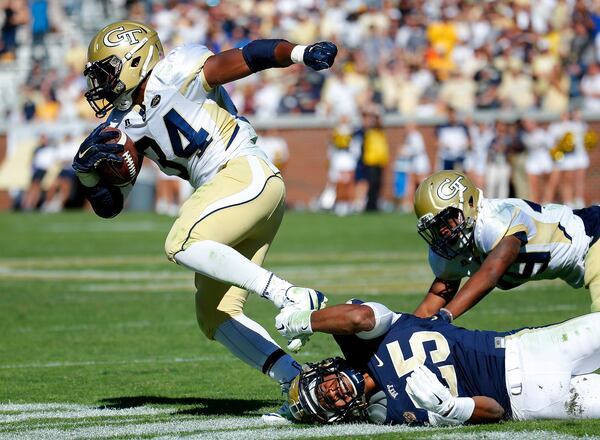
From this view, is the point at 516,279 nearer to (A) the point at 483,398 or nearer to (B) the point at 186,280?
(A) the point at 483,398

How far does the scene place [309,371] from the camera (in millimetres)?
4812

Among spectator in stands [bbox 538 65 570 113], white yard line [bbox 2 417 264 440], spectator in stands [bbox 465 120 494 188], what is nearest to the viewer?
white yard line [bbox 2 417 264 440]

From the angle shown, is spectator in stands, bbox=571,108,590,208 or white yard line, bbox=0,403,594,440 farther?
spectator in stands, bbox=571,108,590,208

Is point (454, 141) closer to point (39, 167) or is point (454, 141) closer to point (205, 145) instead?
point (39, 167)

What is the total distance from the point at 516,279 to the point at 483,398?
0.84 m

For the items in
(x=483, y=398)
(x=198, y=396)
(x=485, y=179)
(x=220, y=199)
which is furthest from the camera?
(x=485, y=179)

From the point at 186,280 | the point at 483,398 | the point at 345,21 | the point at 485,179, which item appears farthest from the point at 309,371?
the point at 345,21

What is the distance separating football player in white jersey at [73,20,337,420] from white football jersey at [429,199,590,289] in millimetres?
899

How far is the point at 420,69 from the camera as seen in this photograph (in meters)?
20.8

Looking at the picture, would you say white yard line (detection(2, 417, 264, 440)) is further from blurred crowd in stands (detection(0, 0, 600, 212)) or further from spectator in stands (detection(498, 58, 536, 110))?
spectator in stands (detection(498, 58, 536, 110))

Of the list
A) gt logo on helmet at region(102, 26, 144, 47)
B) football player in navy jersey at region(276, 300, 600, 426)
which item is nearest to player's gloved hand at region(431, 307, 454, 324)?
football player in navy jersey at region(276, 300, 600, 426)

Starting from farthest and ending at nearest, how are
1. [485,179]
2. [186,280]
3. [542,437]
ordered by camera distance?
[485,179] < [186,280] < [542,437]

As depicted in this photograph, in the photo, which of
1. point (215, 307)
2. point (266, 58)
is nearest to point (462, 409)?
point (215, 307)

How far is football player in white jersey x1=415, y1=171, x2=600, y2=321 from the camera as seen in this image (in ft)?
16.3
